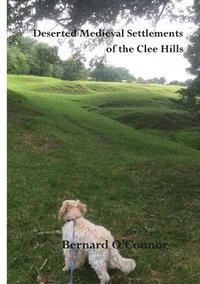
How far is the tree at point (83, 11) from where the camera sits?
17.4m

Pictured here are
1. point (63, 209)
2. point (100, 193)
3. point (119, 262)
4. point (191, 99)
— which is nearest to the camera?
point (119, 262)

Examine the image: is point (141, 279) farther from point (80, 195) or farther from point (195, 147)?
point (195, 147)

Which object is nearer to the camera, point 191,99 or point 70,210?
point 70,210

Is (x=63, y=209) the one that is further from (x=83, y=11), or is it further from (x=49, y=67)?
(x=49, y=67)

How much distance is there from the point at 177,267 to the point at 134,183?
739 cm

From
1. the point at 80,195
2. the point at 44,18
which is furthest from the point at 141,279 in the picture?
the point at 44,18

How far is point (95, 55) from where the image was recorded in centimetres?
2114

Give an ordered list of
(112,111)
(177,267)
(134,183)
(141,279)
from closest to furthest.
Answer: (141,279)
(177,267)
(134,183)
(112,111)

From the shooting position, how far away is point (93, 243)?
814 cm

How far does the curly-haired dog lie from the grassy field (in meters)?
0.53

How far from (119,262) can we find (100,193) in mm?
7086

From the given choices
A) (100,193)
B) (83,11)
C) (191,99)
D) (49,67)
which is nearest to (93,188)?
(100,193)
